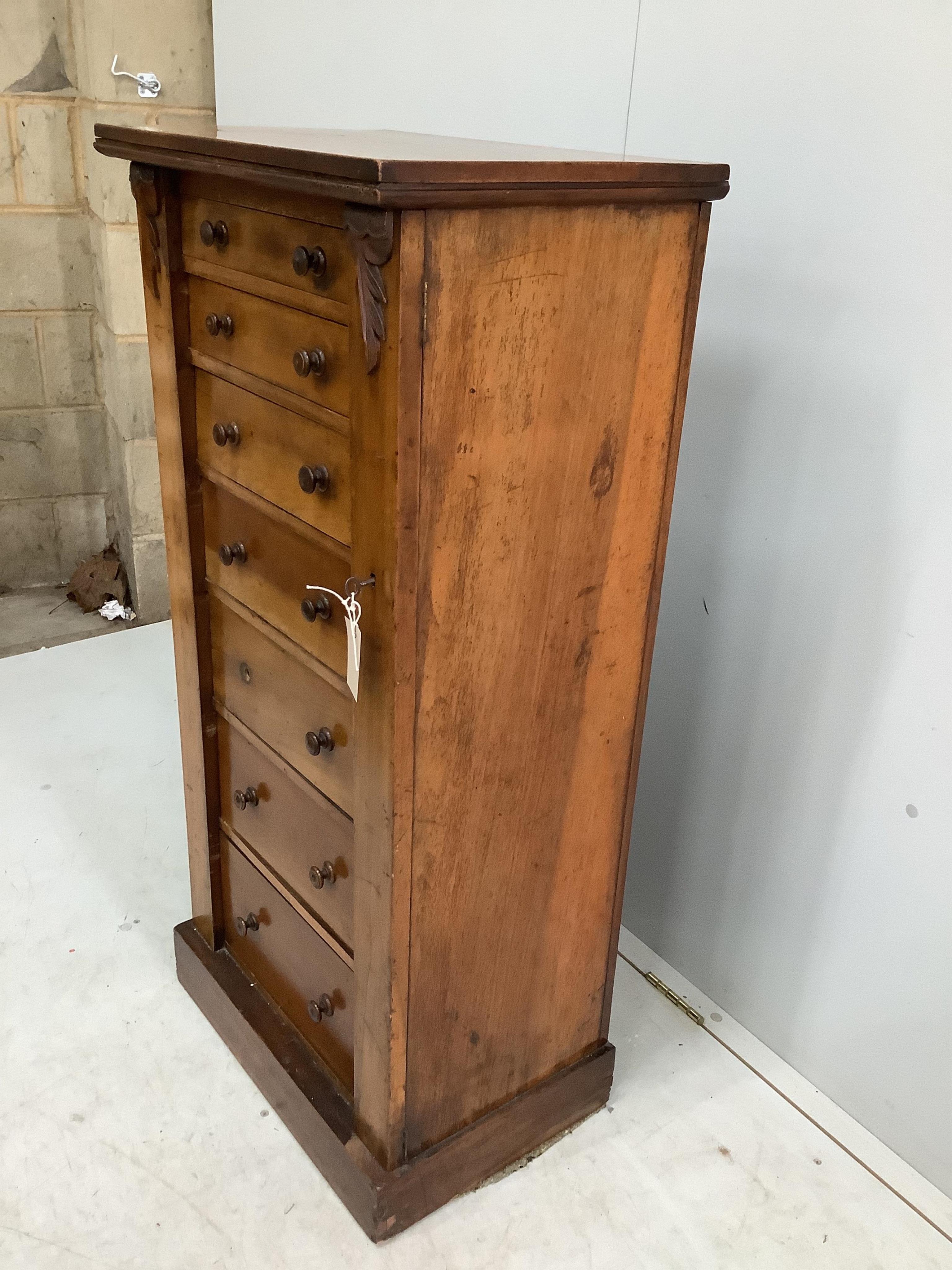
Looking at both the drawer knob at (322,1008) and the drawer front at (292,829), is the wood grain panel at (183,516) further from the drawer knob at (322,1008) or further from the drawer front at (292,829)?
the drawer knob at (322,1008)

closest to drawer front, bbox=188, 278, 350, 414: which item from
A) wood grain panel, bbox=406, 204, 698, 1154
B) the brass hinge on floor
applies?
wood grain panel, bbox=406, 204, 698, 1154

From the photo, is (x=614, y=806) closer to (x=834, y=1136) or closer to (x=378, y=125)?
(x=834, y=1136)

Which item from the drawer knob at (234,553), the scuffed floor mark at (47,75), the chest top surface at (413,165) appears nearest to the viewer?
the chest top surface at (413,165)

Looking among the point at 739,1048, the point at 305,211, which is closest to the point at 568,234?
the point at 305,211

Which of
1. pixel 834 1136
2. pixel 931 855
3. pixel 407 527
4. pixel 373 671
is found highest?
pixel 407 527

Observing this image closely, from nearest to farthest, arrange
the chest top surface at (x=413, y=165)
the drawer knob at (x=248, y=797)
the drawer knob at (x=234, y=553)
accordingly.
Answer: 1. the chest top surface at (x=413, y=165)
2. the drawer knob at (x=234, y=553)
3. the drawer knob at (x=248, y=797)

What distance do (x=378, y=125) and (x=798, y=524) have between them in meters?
1.18

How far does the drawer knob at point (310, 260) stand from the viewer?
0.96 meters

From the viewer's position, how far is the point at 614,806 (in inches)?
51.3

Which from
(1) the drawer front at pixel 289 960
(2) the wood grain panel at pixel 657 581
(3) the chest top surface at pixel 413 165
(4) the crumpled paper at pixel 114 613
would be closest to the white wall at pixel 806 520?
(2) the wood grain panel at pixel 657 581

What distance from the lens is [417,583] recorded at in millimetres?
989

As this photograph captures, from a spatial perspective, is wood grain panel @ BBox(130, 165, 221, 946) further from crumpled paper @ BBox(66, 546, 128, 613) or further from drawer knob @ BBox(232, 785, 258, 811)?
crumpled paper @ BBox(66, 546, 128, 613)

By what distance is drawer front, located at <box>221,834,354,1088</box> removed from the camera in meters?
1.33

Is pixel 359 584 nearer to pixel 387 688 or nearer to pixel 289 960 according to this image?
pixel 387 688
